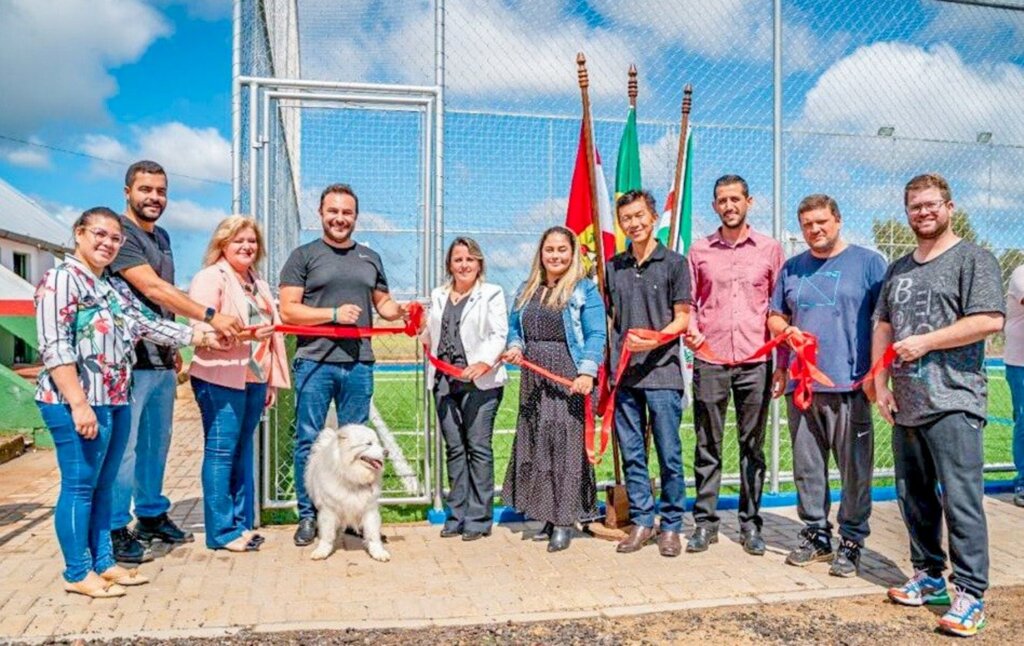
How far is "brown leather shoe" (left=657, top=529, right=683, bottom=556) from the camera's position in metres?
4.96

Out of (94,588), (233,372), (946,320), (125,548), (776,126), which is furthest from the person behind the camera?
(776,126)

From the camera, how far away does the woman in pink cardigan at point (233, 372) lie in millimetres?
4820

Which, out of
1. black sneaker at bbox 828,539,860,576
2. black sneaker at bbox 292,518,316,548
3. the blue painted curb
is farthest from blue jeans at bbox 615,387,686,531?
black sneaker at bbox 292,518,316,548

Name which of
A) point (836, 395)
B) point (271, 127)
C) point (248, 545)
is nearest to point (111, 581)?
point (248, 545)

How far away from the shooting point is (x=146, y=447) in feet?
15.9

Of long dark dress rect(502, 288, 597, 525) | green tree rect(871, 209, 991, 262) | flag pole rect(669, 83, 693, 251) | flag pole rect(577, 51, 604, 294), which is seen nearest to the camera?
long dark dress rect(502, 288, 597, 525)

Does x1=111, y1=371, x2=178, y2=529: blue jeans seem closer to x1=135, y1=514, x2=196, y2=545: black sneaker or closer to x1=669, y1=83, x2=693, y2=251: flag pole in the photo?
x1=135, y1=514, x2=196, y2=545: black sneaker

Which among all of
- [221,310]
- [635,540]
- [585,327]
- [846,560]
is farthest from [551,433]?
[221,310]

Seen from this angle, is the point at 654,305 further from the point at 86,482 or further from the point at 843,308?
the point at 86,482

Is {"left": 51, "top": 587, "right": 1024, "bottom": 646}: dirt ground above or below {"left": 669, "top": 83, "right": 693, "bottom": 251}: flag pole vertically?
below

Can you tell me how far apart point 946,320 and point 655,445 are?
75.9 inches

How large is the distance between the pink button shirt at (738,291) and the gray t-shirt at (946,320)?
3.37 ft

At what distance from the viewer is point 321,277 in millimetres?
5043

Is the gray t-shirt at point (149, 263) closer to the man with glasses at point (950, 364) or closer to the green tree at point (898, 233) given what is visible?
the man with glasses at point (950, 364)
